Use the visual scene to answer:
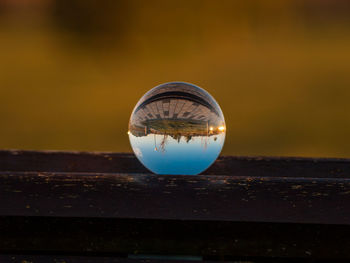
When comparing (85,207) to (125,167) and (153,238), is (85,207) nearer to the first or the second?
(153,238)

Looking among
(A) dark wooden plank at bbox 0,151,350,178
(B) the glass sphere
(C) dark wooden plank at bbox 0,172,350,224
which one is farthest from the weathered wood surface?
(A) dark wooden plank at bbox 0,151,350,178

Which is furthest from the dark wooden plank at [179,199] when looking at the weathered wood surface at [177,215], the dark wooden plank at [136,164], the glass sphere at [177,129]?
the dark wooden plank at [136,164]

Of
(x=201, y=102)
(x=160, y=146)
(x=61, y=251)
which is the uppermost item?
(x=201, y=102)

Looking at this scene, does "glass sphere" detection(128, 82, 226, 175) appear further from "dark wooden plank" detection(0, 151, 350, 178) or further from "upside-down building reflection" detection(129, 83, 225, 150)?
"dark wooden plank" detection(0, 151, 350, 178)

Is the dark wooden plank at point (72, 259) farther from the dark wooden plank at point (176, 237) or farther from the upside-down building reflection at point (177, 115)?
the upside-down building reflection at point (177, 115)

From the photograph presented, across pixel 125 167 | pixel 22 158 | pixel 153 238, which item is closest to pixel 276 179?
pixel 153 238

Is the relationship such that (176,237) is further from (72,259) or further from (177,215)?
(72,259)
